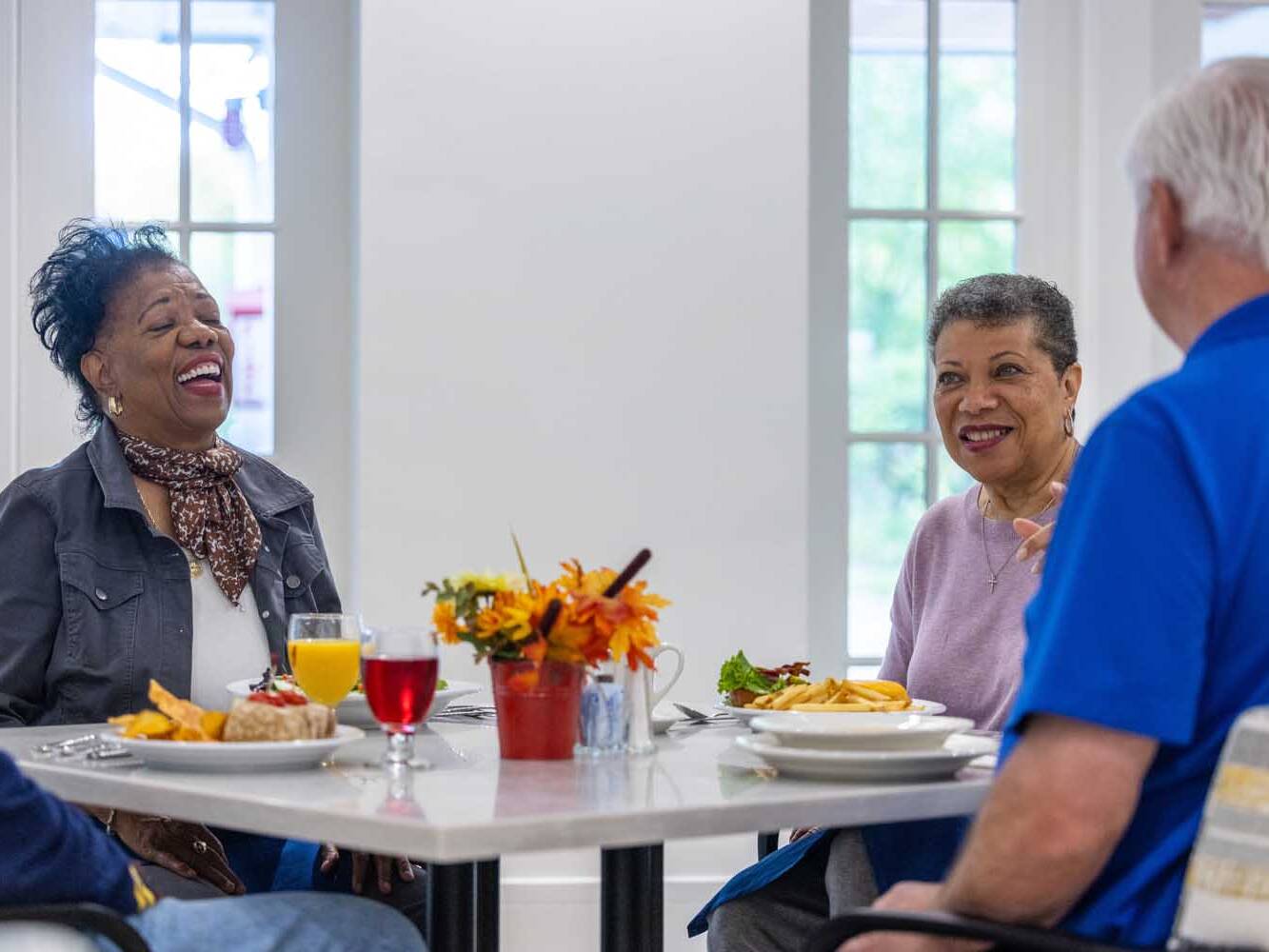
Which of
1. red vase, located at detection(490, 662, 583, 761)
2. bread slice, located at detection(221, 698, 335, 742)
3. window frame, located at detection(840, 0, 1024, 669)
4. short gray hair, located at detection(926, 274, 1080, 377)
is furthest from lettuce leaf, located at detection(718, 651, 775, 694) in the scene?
window frame, located at detection(840, 0, 1024, 669)

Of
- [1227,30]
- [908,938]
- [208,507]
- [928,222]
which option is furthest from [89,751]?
[1227,30]

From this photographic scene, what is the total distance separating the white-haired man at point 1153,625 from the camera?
3.82 ft

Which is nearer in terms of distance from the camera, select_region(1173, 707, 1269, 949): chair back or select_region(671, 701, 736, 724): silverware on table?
select_region(1173, 707, 1269, 949): chair back

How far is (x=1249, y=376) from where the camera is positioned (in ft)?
4.03

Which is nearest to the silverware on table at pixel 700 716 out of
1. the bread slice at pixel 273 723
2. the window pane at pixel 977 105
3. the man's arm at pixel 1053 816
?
the bread slice at pixel 273 723

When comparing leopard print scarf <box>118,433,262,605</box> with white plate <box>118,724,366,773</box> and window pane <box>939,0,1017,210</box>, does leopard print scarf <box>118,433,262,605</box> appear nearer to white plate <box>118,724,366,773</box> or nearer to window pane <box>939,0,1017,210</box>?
white plate <box>118,724,366,773</box>

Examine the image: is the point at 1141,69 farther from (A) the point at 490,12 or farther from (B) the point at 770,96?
(A) the point at 490,12

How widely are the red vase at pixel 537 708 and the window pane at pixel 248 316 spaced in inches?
72.9

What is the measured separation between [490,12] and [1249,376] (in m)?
2.34

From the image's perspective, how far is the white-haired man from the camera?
116 centimetres

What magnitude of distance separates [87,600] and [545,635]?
2.89 feet

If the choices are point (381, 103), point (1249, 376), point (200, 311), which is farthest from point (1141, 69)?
point (1249, 376)

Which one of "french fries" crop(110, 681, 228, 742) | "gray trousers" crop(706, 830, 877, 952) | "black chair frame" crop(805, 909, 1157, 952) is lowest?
"gray trousers" crop(706, 830, 877, 952)

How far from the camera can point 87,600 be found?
2213 millimetres
